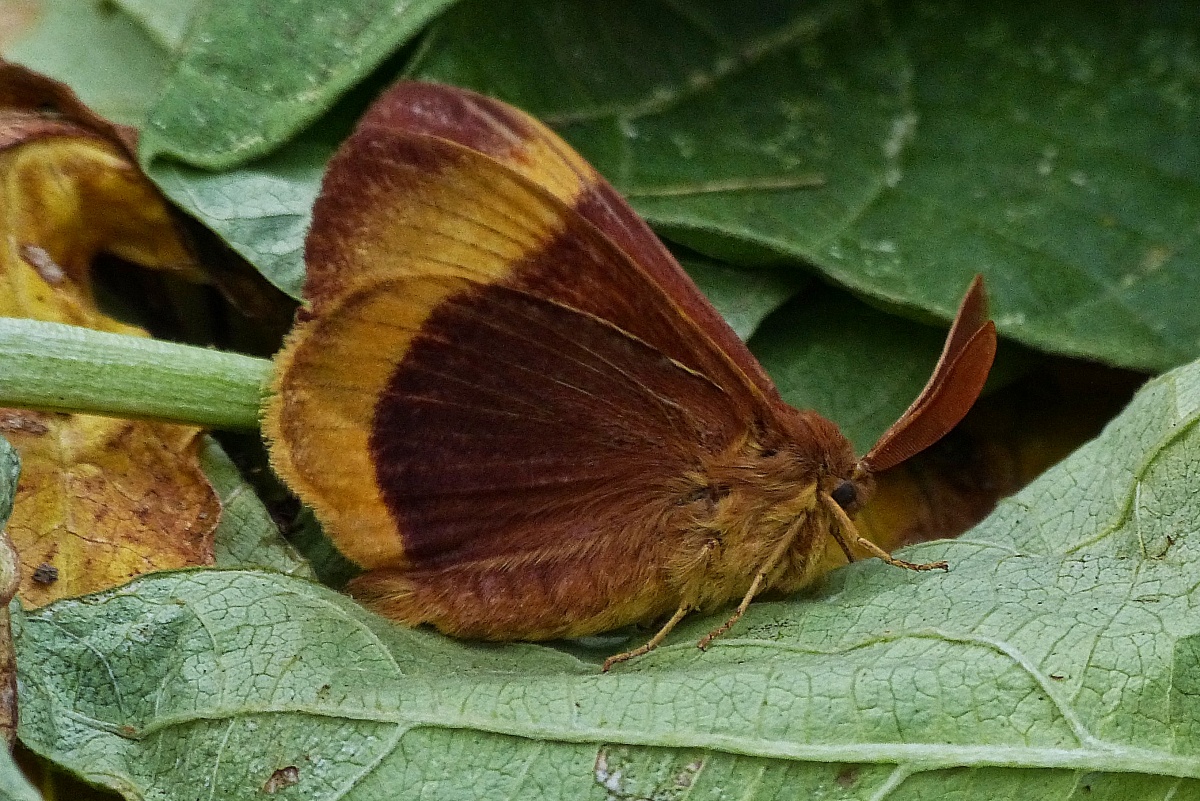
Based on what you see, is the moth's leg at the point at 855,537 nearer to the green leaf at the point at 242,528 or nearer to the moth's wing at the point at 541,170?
the moth's wing at the point at 541,170

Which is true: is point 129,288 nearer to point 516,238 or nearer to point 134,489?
point 134,489

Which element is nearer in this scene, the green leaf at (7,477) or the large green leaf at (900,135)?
the green leaf at (7,477)

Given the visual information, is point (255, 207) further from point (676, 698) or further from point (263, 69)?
point (676, 698)

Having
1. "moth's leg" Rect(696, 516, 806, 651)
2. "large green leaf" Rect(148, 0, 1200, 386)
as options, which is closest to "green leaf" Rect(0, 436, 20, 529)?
"large green leaf" Rect(148, 0, 1200, 386)

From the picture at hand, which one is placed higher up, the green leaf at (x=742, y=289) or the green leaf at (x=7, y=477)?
the green leaf at (x=742, y=289)

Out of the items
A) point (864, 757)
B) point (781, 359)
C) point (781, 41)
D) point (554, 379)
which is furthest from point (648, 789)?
point (781, 41)

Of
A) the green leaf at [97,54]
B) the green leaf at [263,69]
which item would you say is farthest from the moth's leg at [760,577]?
the green leaf at [97,54]
